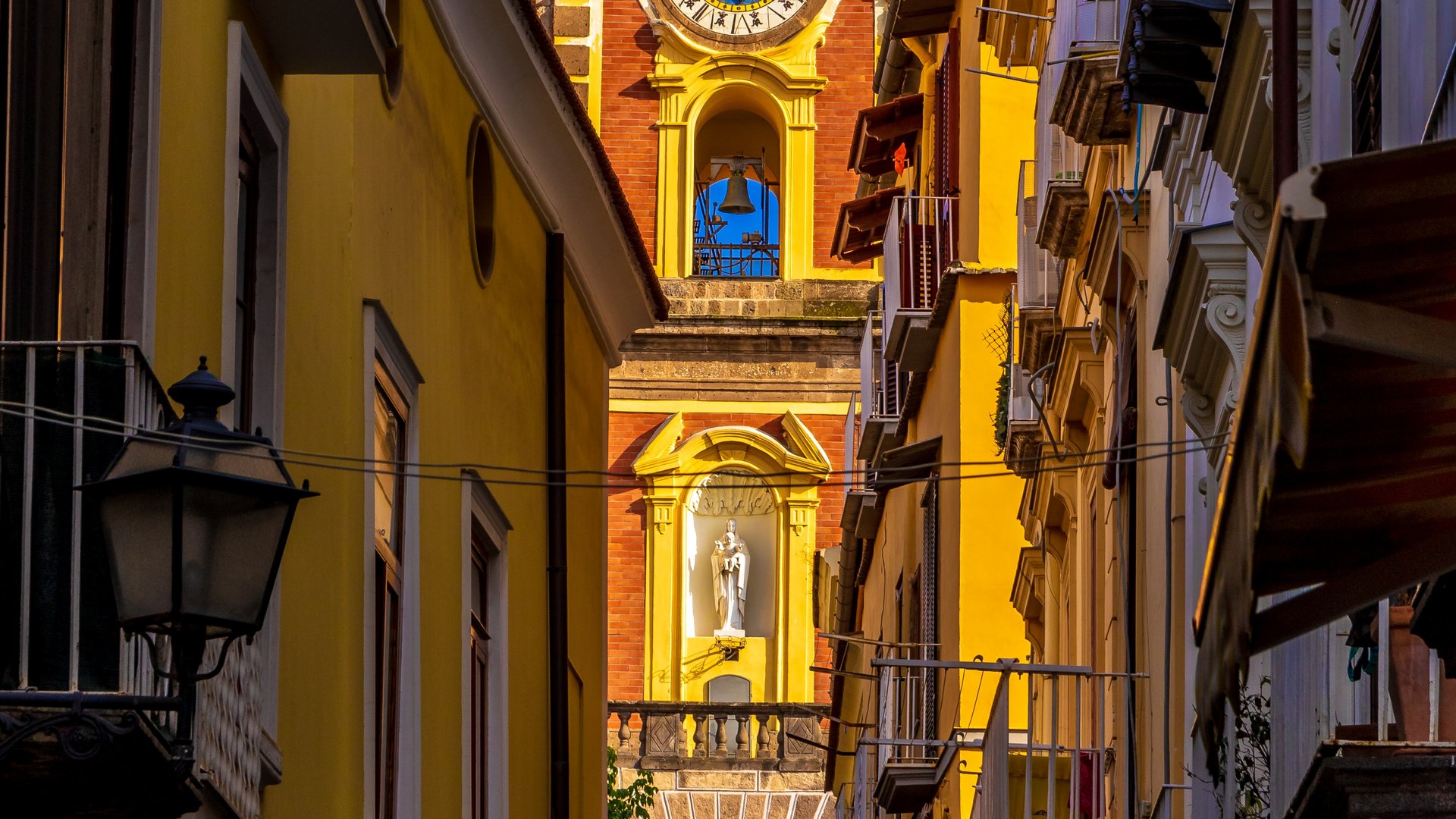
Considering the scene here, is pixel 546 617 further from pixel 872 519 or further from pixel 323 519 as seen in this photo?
pixel 872 519

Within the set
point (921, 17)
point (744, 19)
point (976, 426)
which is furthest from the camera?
point (744, 19)

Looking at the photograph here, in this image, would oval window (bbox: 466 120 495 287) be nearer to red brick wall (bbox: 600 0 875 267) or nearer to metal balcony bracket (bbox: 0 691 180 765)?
metal balcony bracket (bbox: 0 691 180 765)

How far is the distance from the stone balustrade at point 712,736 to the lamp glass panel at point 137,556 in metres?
35.7

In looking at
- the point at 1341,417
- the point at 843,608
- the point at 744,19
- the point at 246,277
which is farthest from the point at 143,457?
the point at 744,19

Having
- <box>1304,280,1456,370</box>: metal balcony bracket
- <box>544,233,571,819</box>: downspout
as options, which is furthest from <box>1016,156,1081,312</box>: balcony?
<box>1304,280,1456,370</box>: metal balcony bracket

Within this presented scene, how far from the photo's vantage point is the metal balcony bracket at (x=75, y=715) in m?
6.32

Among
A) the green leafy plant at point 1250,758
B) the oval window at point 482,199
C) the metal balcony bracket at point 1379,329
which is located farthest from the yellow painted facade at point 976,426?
the metal balcony bracket at point 1379,329

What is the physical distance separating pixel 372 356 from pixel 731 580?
107ft

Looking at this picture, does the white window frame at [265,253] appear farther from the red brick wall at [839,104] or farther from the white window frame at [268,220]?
the red brick wall at [839,104]

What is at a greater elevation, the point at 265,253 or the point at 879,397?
the point at 879,397

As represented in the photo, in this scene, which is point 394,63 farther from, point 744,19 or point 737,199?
point 744,19

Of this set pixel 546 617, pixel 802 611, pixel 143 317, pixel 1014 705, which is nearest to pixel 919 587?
pixel 1014 705

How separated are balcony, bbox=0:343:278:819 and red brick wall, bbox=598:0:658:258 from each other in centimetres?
3581

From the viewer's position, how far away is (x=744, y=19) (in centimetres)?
4431
